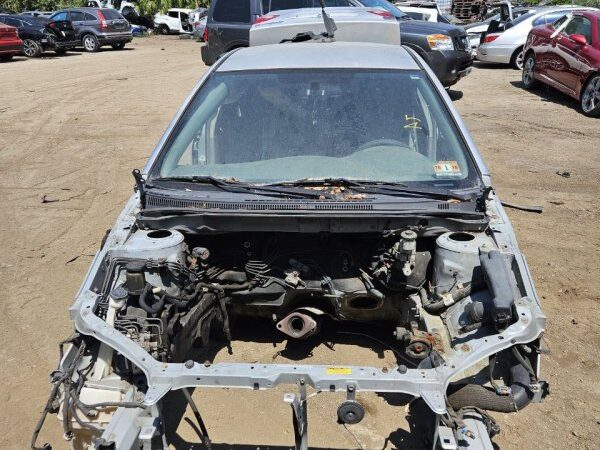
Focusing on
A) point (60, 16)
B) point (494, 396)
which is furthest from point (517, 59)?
point (60, 16)

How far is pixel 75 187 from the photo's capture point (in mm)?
7680

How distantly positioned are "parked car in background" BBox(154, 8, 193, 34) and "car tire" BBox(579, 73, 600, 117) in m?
26.6

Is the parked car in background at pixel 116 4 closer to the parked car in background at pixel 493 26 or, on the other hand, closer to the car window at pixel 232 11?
the parked car in background at pixel 493 26

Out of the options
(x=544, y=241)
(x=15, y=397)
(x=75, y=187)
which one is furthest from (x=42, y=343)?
(x=544, y=241)

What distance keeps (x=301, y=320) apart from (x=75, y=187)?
504cm

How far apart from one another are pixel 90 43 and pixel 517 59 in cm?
1768

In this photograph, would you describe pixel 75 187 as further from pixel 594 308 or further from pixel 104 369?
pixel 594 308

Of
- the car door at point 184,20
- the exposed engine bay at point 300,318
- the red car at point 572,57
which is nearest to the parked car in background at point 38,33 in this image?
the car door at point 184,20

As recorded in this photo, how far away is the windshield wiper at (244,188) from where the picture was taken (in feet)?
10.8

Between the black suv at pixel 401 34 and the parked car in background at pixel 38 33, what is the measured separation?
12.8 m

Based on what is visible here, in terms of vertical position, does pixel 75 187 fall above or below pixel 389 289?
below

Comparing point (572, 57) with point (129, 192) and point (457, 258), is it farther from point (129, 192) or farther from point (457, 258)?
point (457, 258)

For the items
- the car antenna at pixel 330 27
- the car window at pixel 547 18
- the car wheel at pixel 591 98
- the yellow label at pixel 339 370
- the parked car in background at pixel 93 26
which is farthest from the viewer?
the parked car in background at pixel 93 26

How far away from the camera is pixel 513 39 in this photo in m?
16.0
